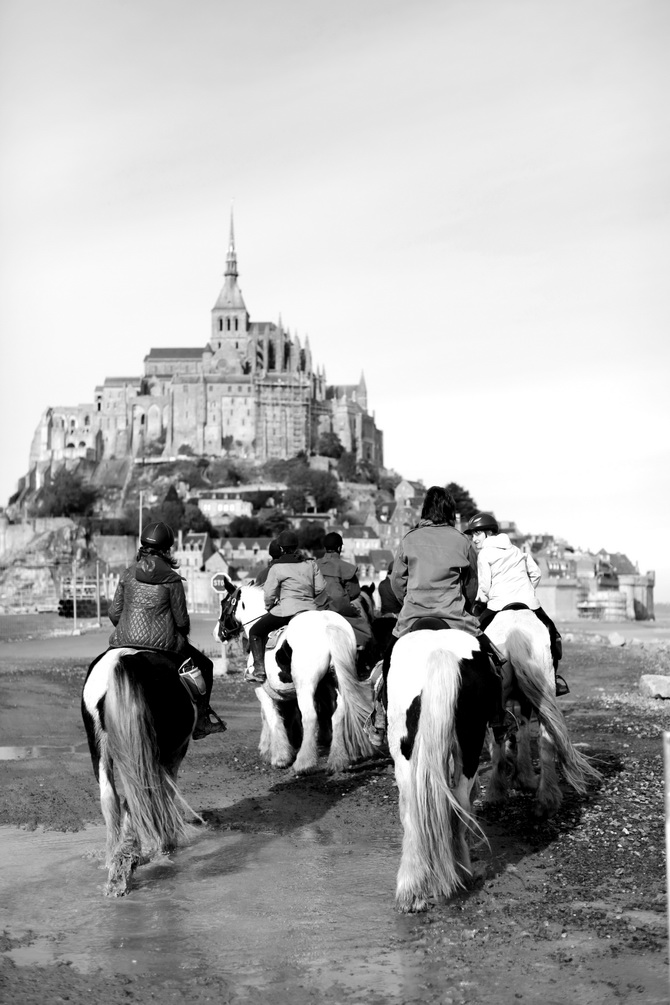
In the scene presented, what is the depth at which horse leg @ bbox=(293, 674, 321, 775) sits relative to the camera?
446 inches

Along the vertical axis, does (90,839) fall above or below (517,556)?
below

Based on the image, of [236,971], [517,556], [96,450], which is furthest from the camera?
[96,450]

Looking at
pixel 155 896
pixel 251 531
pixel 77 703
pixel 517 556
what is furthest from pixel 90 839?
pixel 251 531

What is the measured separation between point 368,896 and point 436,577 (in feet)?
7.23

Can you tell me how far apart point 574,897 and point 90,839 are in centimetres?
367

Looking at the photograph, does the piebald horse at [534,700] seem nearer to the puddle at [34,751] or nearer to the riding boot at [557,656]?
the riding boot at [557,656]

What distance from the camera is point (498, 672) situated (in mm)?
7801

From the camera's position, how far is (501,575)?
1048 centimetres

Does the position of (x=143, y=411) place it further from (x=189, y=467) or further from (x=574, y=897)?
(x=574, y=897)

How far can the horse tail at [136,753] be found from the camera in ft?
25.8

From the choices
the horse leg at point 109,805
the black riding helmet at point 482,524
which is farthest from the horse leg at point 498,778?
the horse leg at point 109,805

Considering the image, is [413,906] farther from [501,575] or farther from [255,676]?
[255,676]

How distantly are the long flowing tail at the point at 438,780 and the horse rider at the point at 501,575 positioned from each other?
3.17 metres

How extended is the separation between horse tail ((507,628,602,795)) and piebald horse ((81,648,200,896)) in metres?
3.18
